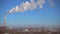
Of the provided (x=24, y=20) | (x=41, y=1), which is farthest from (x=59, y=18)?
(x=24, y=20)

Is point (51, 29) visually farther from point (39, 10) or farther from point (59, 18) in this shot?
point (39, 10)

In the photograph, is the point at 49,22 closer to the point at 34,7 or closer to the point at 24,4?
the point at 34,7

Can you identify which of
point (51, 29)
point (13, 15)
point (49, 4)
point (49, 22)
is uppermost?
point (49, 4)

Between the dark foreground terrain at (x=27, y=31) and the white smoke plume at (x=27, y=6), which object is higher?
the white smoke plume at (x=27, y=6)

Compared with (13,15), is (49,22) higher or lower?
lower

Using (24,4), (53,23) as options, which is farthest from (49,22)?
(24,4)

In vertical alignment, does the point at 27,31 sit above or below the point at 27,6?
below

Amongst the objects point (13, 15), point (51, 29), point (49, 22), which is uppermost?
point (13, 15)

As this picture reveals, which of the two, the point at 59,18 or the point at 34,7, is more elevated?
the point at 34,7

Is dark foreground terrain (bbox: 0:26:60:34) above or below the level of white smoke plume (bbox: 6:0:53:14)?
below
